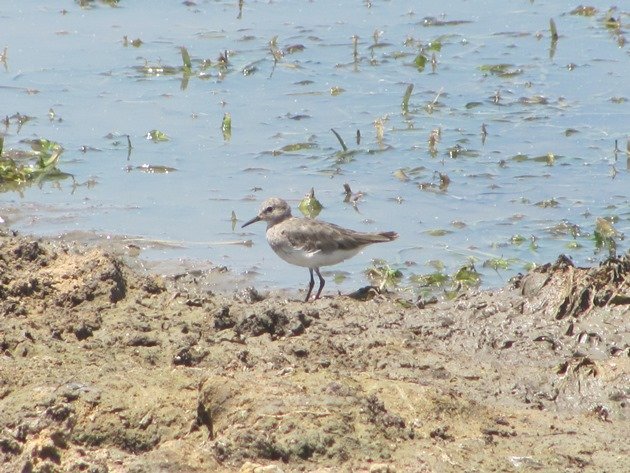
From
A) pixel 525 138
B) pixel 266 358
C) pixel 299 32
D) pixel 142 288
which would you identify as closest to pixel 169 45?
pixel 299 32

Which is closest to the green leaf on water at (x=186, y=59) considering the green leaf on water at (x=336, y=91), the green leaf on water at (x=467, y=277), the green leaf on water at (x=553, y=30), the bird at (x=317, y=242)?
the green leaf on water at (x=336, y=91)

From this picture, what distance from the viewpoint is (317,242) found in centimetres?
970

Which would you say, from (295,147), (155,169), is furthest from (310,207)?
(155,169)

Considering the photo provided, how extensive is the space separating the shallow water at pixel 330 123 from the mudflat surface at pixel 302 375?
1.75 metres

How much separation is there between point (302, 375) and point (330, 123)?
7605mm

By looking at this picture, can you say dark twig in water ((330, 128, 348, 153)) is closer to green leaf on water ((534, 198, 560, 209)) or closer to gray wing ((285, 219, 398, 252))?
green leaf on water ((534, 198, 560, 209))

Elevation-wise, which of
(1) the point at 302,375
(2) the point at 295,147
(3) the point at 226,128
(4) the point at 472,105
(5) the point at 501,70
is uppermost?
(1) the point at 302,375

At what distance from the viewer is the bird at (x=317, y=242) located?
961cm

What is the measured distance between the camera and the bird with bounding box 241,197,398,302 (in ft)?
31.5

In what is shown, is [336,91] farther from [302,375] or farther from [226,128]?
[302,375]

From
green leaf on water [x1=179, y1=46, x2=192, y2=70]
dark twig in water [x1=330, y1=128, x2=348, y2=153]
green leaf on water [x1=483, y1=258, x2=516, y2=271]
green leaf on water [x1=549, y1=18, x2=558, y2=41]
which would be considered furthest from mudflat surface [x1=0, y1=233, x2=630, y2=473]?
green leaf on water [x1=549, y1=18, x2=558, y2=41]

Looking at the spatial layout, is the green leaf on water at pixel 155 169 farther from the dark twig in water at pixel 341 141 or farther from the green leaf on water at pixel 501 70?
the green leaf on water at pixel 501 70

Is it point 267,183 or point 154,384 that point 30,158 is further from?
point 154,384

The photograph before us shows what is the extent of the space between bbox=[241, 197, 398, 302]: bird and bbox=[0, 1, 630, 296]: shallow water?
280 millimetres
